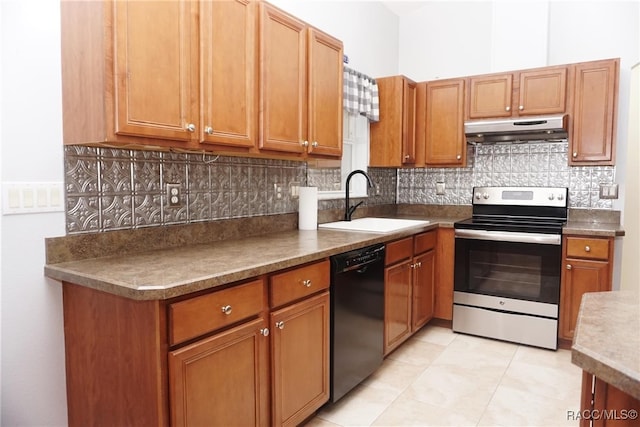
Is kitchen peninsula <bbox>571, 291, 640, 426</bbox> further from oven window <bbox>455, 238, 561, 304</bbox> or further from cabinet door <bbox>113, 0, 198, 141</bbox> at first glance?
oven window <bbox>455, 238, 561, 304</bbox>

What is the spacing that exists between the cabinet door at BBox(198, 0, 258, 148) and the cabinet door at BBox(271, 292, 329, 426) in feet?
2.73

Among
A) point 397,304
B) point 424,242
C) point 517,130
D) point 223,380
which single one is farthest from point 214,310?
point 517,130

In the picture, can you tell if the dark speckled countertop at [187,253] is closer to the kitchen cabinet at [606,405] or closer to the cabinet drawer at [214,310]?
the cabinet drawer at [214,310]

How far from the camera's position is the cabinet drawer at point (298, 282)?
180 cm

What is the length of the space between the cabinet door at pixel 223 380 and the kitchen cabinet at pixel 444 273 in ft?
6.86

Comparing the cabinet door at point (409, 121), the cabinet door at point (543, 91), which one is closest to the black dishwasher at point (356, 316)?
the cabinet door at point (409, 121)

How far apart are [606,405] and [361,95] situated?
9.33 ft

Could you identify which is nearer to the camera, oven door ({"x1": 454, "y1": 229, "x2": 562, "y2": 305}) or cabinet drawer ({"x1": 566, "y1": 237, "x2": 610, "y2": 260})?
cabinet drawer ({"x1": 566, "y1": 237, "x2": 610, "y2": 260})

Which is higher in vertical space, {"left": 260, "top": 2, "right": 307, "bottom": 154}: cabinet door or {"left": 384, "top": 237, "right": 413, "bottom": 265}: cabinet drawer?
{"left": 260, "top": 2, "right": 307, "bottom": 154}: cabinet door

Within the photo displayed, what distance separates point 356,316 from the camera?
2316 mm

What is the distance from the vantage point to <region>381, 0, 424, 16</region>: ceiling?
3.97 m

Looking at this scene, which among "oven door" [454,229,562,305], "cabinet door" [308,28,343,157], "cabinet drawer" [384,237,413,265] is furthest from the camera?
"oven door" [454,229,562,305]

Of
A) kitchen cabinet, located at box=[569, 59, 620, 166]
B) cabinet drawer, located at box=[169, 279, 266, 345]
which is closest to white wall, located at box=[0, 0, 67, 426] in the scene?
cabinet drawer, located at box=[169, 279, 266, 345]

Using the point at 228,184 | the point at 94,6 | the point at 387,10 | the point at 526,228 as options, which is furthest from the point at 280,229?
the point at 387,10
